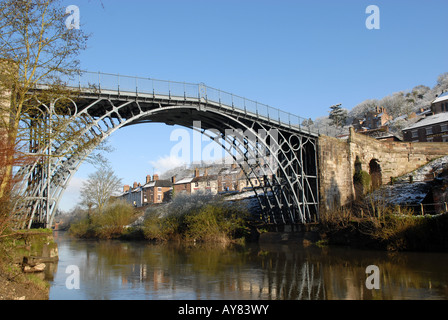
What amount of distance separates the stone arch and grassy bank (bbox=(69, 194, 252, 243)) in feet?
35.5

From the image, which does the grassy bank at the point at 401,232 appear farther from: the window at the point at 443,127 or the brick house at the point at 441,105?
the brick house at the point at 441,105

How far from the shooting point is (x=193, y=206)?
1217 inches

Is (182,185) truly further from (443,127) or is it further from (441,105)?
(441,105)

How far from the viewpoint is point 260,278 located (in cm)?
1348

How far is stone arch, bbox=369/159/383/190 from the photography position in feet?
102

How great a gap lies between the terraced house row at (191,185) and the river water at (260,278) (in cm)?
4023

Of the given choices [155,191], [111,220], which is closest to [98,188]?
[111,220]

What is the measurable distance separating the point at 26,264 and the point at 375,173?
2701 cm

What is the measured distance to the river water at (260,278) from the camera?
1056 centimetres

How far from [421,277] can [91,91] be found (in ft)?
49.8

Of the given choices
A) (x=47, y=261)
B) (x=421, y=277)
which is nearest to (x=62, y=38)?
(x=47, y=261)

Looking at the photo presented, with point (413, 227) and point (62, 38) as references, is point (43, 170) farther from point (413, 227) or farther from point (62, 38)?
point (413, 227)

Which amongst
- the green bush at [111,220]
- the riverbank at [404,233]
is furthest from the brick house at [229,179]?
the riverbank at [404,233]

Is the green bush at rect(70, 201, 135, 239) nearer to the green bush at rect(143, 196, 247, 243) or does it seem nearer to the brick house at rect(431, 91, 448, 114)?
the green bush at rect(143, 196, 247, 243)
